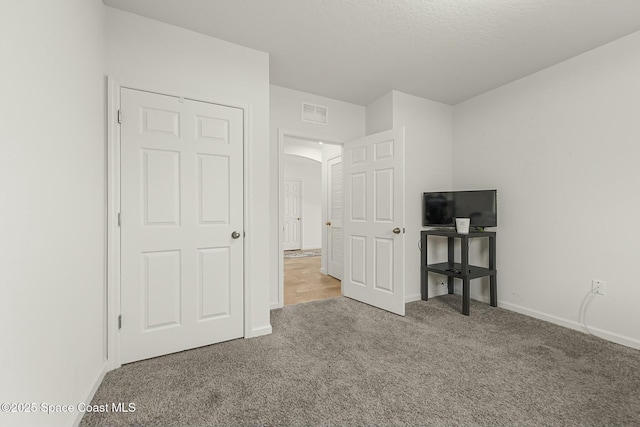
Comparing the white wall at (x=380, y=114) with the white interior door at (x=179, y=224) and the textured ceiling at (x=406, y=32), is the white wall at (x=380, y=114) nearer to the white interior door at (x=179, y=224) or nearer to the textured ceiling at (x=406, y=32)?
the textured ceiling at (x=406, y=32)

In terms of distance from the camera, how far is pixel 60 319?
1.23m

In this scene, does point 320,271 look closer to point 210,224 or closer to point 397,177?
point 397,177

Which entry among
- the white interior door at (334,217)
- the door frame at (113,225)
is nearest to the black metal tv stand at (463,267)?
the white interior door at (334,217)

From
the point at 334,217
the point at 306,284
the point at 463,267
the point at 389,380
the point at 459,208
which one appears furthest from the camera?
the point at 334,217

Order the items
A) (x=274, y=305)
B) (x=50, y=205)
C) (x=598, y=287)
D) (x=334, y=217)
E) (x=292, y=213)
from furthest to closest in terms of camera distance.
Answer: (x=292, y=213) < (x=334, y=217) < (x=274, y=305) < (x=598, y=287) < (x=50, y=205)

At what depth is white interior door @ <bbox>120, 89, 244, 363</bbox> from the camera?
1945 mm

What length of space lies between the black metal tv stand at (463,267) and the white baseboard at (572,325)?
0.18m

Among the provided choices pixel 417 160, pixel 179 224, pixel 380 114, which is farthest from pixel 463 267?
pixel 179 224

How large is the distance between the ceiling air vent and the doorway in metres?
0.24

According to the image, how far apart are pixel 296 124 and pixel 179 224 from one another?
5.93ft

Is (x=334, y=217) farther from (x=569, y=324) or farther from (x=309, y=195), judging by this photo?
(x=309, y=195)

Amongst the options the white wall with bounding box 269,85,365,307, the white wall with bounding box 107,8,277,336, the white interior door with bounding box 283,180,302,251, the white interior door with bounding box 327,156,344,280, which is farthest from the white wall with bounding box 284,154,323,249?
the white wall with bounding box 107,8,277,336

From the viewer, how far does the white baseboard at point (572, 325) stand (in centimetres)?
218

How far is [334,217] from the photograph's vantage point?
15.0 feet
